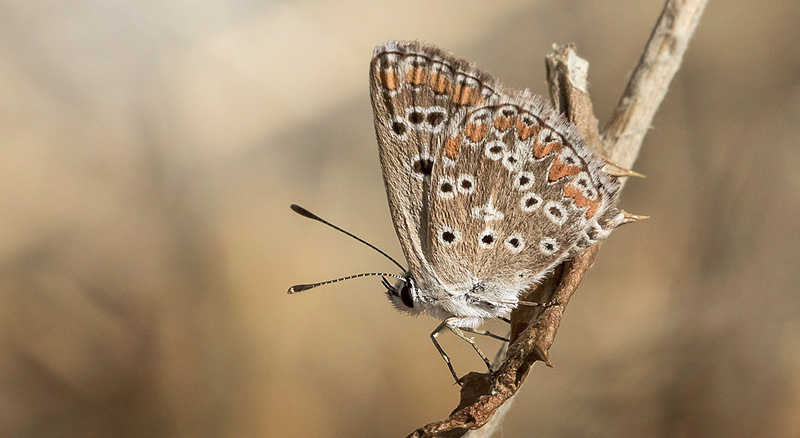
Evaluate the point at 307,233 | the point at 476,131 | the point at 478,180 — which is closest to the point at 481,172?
the point at 478,180

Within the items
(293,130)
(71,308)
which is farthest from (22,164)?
(293,130)

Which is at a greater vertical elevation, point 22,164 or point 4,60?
point 4,60

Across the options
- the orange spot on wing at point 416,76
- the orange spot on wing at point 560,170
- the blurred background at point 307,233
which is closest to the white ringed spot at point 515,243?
the orange spot on wing at point 560,170

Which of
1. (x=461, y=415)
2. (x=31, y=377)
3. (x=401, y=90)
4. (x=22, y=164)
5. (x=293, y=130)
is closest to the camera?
(x=461, y=415)

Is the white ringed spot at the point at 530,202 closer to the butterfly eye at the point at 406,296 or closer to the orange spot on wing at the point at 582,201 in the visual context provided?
the orange spot on wing at the point at 582,201

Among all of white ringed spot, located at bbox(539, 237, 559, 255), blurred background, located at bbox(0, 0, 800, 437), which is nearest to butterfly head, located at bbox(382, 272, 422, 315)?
white ringed spot, located at bbox(539, 237, 559, 255)

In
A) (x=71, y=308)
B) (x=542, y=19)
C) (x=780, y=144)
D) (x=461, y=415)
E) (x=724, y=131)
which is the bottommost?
(x=461, y=415)

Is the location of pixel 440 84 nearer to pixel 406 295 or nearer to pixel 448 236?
pixel 448 236

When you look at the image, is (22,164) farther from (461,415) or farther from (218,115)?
(461,415)
